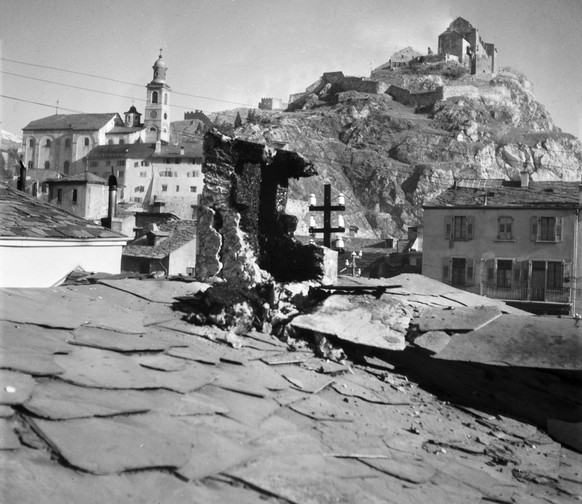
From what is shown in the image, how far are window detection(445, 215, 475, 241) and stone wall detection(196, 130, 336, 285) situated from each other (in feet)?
73.3

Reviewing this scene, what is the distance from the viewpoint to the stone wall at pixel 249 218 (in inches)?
298

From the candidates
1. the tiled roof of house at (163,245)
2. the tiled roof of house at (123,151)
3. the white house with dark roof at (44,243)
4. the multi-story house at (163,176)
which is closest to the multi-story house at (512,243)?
the tiled roof of house at (163,245)

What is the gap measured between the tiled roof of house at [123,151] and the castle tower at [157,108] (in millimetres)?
9084

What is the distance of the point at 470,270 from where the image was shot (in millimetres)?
29188

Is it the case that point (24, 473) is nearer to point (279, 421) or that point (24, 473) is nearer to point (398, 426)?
point (279, 421)

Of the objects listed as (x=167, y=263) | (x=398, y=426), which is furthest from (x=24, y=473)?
(x=167, y=263)

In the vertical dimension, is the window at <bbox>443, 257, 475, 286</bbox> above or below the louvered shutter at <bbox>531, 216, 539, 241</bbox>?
below

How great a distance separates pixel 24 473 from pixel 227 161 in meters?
5.73

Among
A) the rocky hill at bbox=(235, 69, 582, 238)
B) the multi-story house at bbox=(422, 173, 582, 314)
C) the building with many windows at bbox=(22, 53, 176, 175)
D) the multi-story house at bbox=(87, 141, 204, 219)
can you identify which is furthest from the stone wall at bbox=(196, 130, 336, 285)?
the building with many windows at bbox=(22, 53, 176, 175)

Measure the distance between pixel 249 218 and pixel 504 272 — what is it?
24097 mm

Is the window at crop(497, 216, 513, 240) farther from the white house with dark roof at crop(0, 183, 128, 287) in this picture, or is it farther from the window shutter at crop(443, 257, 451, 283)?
the white house with dark roof at crop(0, 183, 128, 287)

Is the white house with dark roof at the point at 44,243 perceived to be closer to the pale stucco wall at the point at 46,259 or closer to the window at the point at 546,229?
the pale stucco wall at the point at 46,259

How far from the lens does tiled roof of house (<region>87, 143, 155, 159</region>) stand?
2842 inches

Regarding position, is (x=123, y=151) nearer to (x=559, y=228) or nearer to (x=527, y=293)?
(x=527, y=293)
